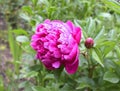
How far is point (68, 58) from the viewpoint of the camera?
955mm

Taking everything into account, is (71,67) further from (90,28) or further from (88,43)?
(90,28)

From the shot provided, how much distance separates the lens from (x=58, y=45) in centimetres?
95

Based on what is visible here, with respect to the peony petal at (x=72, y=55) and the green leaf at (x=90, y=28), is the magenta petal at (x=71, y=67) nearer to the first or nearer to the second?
the peony petal at (x=72, y=55)

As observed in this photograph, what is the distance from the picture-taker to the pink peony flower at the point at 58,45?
37.6 inches

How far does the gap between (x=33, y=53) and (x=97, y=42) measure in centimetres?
27

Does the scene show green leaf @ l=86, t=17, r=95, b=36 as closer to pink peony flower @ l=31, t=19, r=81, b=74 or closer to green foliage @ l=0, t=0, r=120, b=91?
green foliage @ l=0, t=0, r=120, b=91

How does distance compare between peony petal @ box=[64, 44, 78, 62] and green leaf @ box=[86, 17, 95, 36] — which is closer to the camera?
peony petal @ box=[64, 44, 78, 62]

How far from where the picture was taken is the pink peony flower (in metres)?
0.96

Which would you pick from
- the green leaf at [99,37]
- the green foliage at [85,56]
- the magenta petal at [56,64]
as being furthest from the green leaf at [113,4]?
the magenta petal at [56,64]

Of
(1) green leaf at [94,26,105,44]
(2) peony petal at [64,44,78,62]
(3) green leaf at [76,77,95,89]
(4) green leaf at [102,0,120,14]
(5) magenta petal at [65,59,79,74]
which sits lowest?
(3) green leaf at [76,77,95,89]

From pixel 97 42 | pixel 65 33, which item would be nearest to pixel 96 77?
pixel 97 42

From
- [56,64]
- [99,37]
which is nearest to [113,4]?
[99,37]

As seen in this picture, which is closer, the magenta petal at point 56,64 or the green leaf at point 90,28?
the magenta petal at point 56,64

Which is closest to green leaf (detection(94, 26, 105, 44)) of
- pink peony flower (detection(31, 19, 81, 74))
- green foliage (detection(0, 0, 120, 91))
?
green foliage (detection(0, 0, 120, 91))
